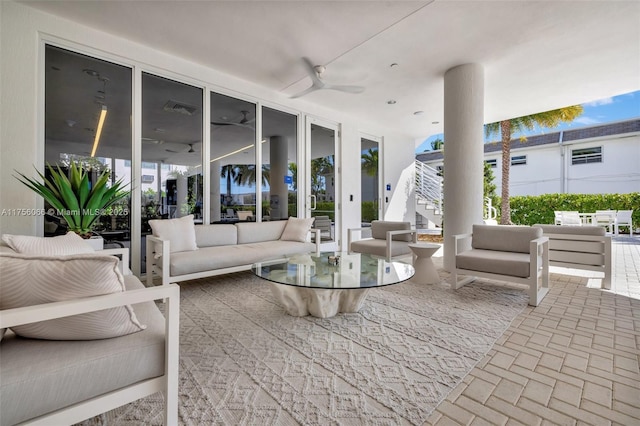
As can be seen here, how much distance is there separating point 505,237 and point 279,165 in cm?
382

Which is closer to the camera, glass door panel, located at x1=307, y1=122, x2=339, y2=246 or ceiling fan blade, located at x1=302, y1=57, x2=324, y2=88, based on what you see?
ceiling fan blade, located at x1=302, y1=57, x2=324, y2=88

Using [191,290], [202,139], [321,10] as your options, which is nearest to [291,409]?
[191,290]

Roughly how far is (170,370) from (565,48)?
5.59 meters

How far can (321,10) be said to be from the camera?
3123 millimetres

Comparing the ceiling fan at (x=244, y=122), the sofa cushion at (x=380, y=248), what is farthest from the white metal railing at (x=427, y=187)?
the ceiling fan at (x=244, y=122)

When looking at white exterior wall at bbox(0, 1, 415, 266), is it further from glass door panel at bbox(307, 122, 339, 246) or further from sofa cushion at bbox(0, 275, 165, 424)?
sofa cushion at bbox(0, 275, 165, 424)

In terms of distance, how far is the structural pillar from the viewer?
17.7ft

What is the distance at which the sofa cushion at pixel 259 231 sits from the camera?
442 cm

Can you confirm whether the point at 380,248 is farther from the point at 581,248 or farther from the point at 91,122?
the point at 91,122

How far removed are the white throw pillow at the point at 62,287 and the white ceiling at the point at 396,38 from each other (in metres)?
3.05

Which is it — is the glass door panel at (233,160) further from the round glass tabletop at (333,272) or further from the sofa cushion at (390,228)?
the sofa cushion at (390,228)

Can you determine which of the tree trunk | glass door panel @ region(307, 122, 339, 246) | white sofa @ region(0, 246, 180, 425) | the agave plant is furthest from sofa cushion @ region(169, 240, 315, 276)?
the tree trunk

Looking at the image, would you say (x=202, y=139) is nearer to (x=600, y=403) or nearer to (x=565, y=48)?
(x=600, y=403)

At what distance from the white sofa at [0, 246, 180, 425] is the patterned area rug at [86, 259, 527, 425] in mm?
399
